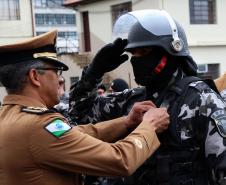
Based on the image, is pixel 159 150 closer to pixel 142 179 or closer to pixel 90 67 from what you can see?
pixel 142 179

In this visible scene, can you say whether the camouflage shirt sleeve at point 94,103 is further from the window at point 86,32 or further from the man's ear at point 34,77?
the window at point 86,32

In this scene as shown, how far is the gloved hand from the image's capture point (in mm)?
2771

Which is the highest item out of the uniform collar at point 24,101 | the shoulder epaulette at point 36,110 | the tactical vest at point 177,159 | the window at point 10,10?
the window at point 10,10

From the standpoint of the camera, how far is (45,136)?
225cm

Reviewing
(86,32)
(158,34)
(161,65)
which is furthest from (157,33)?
(86,32)

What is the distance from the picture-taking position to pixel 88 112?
305cm

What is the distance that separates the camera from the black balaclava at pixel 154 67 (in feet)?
8.46

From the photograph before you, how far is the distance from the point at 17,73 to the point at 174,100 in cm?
81

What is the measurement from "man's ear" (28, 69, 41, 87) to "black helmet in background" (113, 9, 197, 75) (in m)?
0.52

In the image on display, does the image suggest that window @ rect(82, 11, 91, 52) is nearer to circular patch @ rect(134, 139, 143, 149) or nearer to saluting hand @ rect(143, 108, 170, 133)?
saluting hand @ rect(143, 108, 170, 133)

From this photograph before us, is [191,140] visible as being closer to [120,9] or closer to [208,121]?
[208,121]

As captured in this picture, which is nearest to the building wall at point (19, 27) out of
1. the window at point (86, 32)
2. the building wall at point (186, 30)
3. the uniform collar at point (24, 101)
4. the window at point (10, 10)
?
the window at point (10, 10)

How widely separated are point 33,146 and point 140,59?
74cm

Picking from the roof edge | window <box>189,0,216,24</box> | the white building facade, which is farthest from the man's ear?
the white building facade
